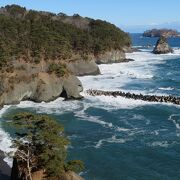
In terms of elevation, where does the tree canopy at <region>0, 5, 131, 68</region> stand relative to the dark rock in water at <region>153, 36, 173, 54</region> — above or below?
above

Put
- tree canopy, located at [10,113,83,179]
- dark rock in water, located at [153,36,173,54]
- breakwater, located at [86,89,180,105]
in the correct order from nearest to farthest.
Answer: tree canopy, located at [10,113,83,179], breakwater, located at [86,89,180,105], dark rock in water, located at [153,36,173,54]

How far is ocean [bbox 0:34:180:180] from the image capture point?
149 ft

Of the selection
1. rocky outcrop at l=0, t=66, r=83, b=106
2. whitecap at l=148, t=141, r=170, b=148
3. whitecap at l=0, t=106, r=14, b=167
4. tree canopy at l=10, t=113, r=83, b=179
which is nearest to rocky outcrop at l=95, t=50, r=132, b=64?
rocky outcrop at l=0, t=66, r=83, b=106

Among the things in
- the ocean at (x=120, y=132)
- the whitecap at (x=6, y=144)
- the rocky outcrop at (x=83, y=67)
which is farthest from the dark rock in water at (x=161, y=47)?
the whitecap at (x=6, y=144)

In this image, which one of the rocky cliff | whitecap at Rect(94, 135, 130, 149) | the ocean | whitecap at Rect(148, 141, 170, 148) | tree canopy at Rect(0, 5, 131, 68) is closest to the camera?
the ocean

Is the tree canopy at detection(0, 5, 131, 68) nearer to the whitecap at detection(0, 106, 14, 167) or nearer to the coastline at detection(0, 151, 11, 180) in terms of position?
the whitecap at detection(0, 106, 14, 167)

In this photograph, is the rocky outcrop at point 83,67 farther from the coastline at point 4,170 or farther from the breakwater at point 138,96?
the coastline at point 4,170

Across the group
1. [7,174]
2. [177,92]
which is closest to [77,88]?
[177,92]

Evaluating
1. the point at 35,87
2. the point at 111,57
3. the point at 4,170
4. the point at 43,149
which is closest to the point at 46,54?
the point at 35,87

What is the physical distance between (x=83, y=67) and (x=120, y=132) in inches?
1832

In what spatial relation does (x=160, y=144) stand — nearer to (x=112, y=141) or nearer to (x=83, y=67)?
(x=112, y=141)

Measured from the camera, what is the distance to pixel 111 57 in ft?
438

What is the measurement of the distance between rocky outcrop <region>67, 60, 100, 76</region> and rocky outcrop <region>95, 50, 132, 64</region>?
2340 centimetres

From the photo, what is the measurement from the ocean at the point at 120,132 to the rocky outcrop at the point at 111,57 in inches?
1372
